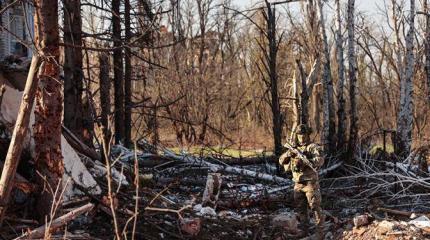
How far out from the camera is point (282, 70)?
33625mm

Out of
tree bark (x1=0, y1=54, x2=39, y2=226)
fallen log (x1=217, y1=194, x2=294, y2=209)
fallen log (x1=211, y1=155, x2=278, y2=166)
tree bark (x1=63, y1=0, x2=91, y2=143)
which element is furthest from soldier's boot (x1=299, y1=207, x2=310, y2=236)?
fallen log (x1=211, y1=155, x2=278, y2=166)

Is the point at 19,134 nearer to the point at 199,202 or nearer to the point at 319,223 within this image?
the point at 319,223

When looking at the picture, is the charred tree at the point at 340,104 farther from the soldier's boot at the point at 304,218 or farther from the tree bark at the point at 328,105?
the soldier's boot at the point at 304,218

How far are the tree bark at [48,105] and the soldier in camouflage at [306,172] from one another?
315 centimetres

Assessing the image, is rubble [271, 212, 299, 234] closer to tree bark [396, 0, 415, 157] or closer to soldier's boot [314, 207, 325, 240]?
soldier's boot [314, 207, 325, 240]

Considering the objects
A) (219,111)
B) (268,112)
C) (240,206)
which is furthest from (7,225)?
(268,112)

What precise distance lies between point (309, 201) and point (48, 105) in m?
3.69

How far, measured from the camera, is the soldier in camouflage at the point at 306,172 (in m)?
7.82

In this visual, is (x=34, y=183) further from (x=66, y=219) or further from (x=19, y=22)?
(x=19, y=22)

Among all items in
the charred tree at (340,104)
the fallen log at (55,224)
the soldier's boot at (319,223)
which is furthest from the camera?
the charred tree at (340,104)

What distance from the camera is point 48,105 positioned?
611 centimetres

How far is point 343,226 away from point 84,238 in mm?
3651

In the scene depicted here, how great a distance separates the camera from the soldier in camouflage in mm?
7816

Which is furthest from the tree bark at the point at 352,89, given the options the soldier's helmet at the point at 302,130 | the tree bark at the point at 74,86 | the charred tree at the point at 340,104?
the tree bark at the point at 74,86
